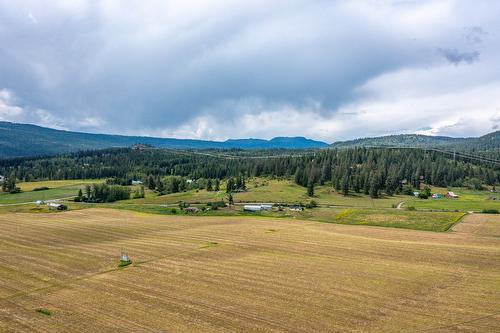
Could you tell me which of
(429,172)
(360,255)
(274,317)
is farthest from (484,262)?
(429,172)

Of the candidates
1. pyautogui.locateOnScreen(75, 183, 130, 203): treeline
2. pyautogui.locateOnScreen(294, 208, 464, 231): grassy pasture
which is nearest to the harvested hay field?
pyautogui.locateOnScreen(294, 208, 464, 231): grassy pasture

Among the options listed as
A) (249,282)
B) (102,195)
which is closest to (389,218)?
(249,282)

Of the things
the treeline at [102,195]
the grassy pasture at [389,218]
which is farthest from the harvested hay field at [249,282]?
the treeline at [102,195]

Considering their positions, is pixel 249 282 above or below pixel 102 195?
above

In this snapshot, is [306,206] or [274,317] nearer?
[274,317]

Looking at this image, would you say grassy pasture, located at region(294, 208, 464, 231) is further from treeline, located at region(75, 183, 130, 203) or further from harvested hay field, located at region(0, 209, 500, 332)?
treeline, located at region(75, 183, 130, 203)

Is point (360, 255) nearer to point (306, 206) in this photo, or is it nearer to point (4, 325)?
point (4, 325)

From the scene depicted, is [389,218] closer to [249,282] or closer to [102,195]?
[249,282]

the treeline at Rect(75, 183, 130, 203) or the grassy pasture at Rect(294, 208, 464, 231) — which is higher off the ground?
the grassy pasture at Rect(294, 208, 464, 231)

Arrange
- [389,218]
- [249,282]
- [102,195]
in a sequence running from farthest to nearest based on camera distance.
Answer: [102,195] < [389,218] < [249,282]
